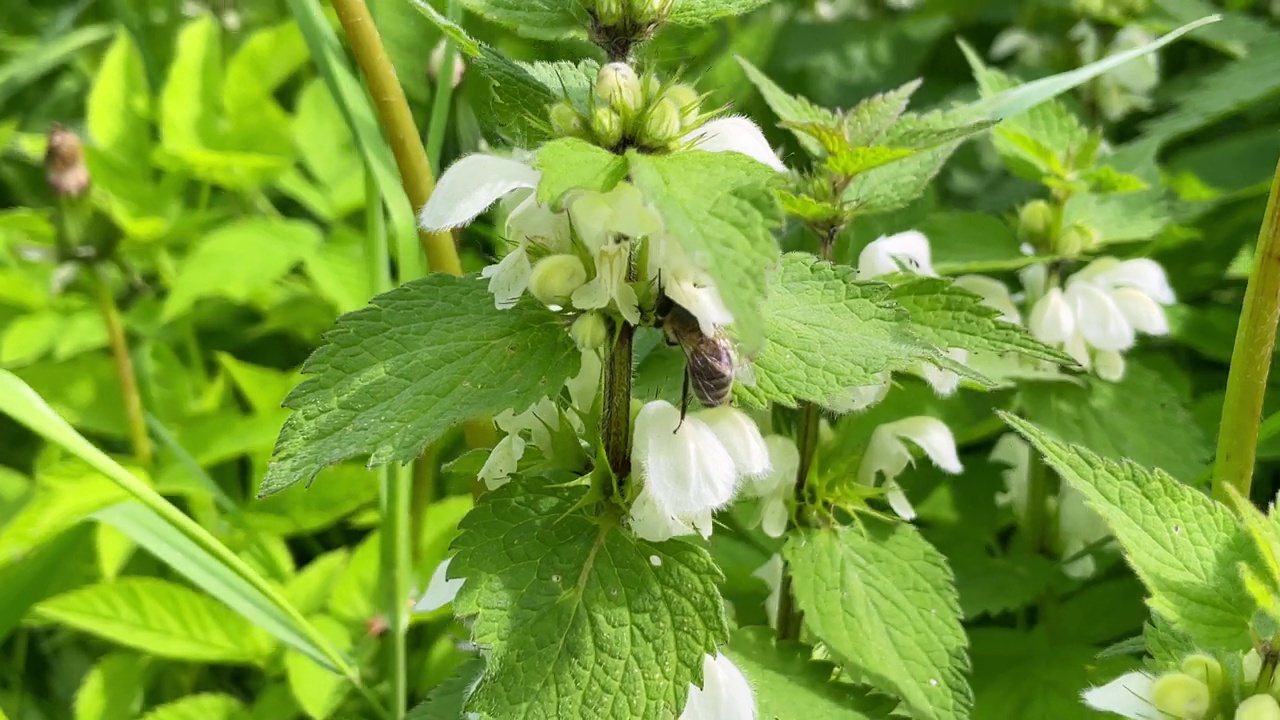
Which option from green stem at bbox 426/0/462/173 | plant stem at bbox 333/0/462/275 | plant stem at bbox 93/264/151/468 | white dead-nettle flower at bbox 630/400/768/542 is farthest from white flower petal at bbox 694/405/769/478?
plant stem at bbox 93/264/151/468

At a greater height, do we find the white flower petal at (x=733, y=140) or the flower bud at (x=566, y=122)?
the flower bud at (x=566, y=122)

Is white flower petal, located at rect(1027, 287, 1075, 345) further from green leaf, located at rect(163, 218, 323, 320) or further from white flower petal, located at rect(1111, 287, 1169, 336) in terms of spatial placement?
green leaf, located at rect(163, 218, 323, 320)

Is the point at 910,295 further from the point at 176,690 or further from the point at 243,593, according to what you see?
the point at 176,690

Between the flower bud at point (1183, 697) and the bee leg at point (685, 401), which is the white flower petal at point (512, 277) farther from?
the flower bud at point (1183, 697)

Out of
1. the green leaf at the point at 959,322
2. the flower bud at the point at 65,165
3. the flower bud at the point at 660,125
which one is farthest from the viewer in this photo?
the flower bud at the point at 65,165

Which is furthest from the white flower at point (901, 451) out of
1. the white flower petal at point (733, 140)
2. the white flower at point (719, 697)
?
the white flower petal at point (733, 140)

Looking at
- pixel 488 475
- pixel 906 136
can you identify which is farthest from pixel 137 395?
pixel 906 136

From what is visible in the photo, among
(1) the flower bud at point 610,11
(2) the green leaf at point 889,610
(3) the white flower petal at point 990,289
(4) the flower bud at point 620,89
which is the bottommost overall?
(2) the green leaf at point 889,610
